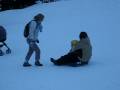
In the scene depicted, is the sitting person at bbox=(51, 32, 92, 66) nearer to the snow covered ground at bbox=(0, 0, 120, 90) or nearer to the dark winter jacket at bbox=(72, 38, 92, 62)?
the dark winter jacket at bbox=(72, 38, 92, 62)

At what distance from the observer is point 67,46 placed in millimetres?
17438

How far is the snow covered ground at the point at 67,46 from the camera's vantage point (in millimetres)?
10834

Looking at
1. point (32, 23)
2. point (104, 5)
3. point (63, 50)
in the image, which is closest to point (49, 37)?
point (63, 50)

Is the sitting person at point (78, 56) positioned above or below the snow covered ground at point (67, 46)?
above

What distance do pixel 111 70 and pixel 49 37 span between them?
8.38 metres

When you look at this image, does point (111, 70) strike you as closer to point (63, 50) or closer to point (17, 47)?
point (63, 50)

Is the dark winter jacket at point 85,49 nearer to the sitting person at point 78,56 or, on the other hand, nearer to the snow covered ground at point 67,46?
the sitting person at point 78,56

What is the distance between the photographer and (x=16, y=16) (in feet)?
98.8

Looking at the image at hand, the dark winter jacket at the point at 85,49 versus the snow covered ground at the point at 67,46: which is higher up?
the dark winter jacket at the point at 85,49

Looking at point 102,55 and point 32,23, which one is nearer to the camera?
point 32,23

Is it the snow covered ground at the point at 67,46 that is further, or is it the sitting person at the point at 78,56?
the sitting person at the point at 78,56

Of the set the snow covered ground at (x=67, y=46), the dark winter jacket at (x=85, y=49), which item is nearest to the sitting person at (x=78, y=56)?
the dark winter jacket at (x=85, y=49)

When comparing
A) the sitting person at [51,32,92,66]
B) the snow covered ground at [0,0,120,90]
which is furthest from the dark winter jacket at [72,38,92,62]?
the snow covered ground at [0,0,120,90]

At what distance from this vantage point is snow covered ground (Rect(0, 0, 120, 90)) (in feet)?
35.5
